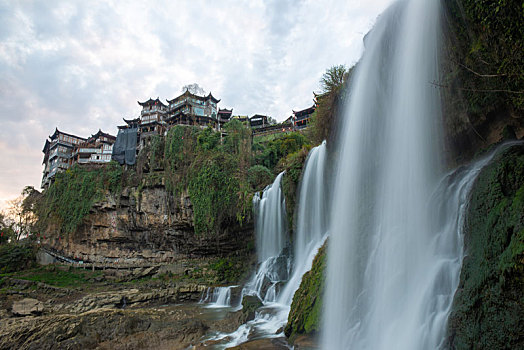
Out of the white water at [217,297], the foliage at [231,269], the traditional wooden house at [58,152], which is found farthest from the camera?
the traditional wooden house at [58,152]

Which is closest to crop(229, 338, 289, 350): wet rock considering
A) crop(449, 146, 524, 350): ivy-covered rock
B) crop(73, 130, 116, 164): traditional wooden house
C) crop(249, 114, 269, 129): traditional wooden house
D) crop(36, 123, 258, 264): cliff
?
crop(449, 146, 524, 350): ivy-covered rock

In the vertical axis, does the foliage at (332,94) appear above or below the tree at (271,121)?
below

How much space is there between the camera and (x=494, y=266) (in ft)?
10.1

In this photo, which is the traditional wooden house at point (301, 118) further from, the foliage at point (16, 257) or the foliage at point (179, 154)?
the foliage at point (16, 257)

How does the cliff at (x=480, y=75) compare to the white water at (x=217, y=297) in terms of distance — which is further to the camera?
the white water at (x=217, y=297)

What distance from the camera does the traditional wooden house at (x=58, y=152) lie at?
4192 cm

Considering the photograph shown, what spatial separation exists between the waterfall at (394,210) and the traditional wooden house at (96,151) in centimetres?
4216

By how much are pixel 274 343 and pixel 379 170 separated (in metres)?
4.83

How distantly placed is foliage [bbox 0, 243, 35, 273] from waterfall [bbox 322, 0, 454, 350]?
31619mm

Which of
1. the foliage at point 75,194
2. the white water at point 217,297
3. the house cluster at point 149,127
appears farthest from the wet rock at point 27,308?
the house cluster at point 149,127

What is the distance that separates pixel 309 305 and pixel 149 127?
4102cm

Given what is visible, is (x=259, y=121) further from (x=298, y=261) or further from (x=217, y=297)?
(x=298, y=261)

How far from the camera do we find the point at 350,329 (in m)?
5.29

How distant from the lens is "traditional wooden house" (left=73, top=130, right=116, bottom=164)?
40.6 metres
